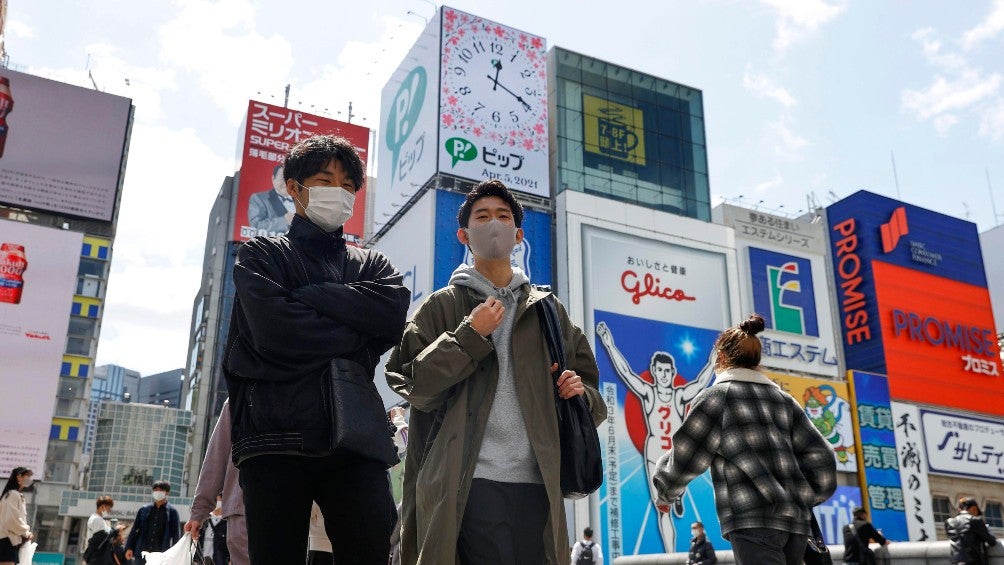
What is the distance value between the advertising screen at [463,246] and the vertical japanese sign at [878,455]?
10.5 meters

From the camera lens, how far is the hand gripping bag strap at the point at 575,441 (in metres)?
2.35

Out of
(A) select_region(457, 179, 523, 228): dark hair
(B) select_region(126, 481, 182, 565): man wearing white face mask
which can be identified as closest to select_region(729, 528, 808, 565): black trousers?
(A) select_region(457, 179, 523, 228): dark hair

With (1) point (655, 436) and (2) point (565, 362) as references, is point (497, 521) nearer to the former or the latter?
(2) point (565, 362)

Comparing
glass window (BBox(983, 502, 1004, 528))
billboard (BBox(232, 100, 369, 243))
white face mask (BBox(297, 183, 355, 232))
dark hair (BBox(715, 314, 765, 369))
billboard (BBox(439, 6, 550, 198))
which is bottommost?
dark hair (BBox(715, 314, 765, 369))

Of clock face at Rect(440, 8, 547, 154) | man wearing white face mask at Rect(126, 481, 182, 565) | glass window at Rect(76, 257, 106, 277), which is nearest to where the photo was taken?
man wearing white face mask at Rect(126, 481, 182, 565)

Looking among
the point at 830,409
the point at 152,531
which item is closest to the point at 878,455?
the point at 830,409

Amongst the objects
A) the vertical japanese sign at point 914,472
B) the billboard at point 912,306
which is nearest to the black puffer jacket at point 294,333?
the vertical japanese sign at point 914,472

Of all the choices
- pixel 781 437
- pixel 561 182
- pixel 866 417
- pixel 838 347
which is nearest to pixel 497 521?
pixel 781 437

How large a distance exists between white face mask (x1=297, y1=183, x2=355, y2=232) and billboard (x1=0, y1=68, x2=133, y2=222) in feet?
110

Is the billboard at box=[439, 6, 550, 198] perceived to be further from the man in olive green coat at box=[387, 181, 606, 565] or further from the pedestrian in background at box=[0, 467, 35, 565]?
the man in olive green coat at box=[387, 181, 606, 565]

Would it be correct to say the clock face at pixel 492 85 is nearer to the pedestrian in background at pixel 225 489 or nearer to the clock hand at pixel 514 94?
the clock hand at pixel 514 94

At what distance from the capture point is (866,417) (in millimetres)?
25531

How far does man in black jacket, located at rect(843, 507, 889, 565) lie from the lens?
29.5ft

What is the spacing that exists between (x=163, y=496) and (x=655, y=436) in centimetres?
1567
